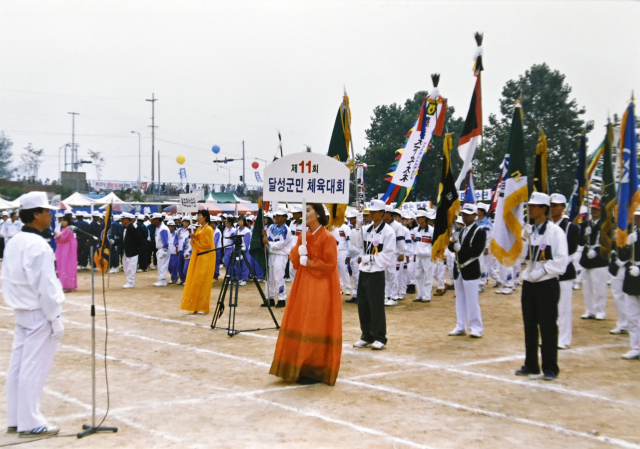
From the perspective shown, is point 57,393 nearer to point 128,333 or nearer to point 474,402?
point 128,333

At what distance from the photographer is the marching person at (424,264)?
47.5 feet

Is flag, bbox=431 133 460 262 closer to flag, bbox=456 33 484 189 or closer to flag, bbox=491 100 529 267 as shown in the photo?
flag, bbox=456 33 484 189

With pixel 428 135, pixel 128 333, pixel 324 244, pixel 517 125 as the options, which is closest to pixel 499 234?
pixel 517 125

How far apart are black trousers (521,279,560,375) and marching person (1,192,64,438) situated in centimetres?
529

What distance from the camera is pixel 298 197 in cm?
735

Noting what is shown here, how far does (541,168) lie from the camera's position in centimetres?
793

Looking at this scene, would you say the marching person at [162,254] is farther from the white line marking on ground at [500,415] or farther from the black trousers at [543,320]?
the black trousers at [543,320]

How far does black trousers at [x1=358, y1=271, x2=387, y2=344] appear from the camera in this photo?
8734 millimetres

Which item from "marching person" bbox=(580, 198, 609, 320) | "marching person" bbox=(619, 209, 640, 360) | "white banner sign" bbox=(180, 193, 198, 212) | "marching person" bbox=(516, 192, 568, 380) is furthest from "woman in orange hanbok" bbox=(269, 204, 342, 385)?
"white banner sign" bbox=(180, 193, 198, 212)

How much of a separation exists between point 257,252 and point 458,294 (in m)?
4.41

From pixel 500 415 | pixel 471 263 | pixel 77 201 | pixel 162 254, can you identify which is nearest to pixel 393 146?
pixel 77 201

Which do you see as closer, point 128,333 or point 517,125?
point 517,125

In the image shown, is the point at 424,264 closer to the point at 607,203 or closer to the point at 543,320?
the point at 607,203

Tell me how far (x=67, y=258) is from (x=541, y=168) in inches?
541
